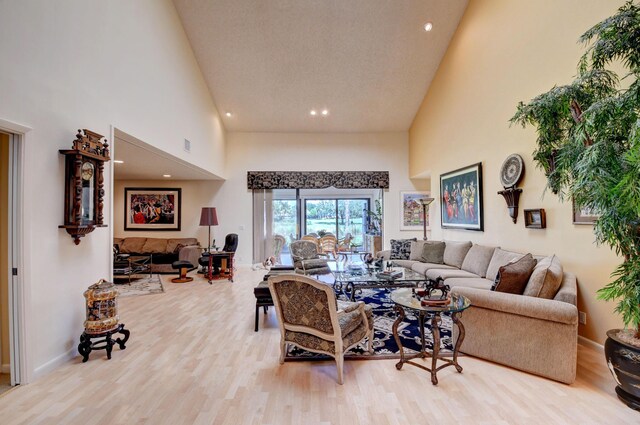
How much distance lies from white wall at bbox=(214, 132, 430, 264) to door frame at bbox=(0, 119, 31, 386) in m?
5.58

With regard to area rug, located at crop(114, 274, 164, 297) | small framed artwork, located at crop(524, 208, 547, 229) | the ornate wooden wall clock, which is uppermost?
the ornate wooden wall clock

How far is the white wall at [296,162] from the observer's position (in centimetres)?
806

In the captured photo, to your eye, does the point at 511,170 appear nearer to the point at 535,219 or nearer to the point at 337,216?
the point at 535,219

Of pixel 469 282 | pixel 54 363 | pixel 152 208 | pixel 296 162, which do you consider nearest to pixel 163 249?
pixel 152 208

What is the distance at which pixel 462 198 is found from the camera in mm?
5656

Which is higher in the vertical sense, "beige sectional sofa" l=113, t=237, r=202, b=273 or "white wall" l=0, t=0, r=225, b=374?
"white wall" l=0, t=0, r=225, b=374

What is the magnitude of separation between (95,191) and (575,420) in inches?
175

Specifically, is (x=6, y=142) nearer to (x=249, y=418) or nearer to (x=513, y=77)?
(x=249, y=418)

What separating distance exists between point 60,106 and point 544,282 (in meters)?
4.74

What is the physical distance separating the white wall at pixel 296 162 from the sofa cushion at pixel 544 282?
17.3 ft

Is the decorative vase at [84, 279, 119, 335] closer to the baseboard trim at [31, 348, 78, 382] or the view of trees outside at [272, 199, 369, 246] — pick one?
the baseboard trim at [31, 348, 78, 382]

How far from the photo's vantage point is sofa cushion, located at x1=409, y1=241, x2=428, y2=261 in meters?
5.91

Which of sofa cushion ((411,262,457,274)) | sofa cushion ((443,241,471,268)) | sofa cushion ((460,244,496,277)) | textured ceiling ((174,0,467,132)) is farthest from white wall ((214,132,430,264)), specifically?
sofa cushion ((460,244,496,277))

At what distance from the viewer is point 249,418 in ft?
6.70
